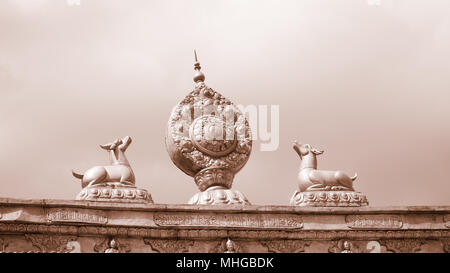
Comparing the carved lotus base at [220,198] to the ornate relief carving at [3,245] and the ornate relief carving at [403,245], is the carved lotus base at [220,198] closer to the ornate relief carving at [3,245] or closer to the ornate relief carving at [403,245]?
the ornate relief carving at [403,245]

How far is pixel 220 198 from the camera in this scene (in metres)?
17.5

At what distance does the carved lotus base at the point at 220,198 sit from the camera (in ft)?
57.4

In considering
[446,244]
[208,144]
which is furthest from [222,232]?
[446,244]

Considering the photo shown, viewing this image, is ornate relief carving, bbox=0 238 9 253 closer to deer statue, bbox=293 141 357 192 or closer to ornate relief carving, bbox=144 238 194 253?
ornate relief carving, bbox=144 238 194 253

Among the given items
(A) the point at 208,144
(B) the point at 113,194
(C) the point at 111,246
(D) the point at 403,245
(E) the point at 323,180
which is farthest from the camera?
(A) the point at 208,144

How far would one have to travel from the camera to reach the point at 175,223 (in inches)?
649

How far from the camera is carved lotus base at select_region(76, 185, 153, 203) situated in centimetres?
1678

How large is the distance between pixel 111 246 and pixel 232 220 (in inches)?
99.3

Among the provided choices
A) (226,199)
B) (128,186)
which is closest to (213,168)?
(226,199)

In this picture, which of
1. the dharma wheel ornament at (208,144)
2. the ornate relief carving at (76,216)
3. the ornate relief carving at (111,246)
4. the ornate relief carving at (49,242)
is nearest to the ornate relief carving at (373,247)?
the dharma wheel ornament at (208,144)

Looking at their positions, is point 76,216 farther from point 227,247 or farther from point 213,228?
point 227,247

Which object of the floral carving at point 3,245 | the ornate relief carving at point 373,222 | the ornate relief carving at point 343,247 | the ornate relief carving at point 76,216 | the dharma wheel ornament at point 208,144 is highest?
the dharma wheel ornament at point 208,144

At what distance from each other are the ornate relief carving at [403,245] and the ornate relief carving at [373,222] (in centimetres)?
32
